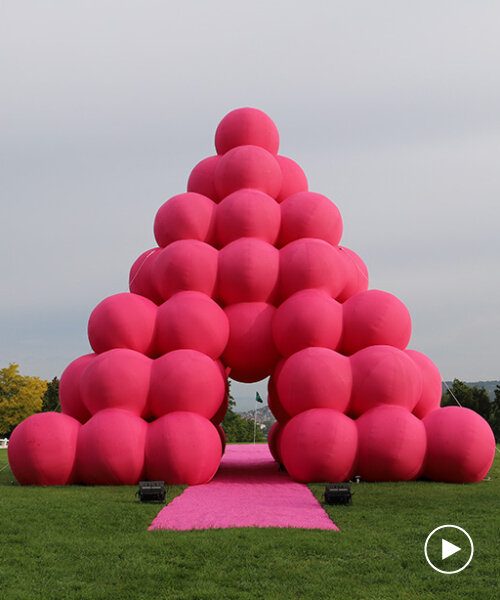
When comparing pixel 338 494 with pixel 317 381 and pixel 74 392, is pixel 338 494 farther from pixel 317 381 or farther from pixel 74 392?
pixel 74 392

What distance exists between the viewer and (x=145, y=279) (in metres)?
16.1

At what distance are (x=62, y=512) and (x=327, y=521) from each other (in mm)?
3938

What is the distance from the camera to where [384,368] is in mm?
12969

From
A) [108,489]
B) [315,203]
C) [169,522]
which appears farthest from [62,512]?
[315,203]

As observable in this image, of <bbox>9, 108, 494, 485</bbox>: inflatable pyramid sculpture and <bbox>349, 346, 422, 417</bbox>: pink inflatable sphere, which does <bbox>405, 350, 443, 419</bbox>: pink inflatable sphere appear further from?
<bbox>349, 346, 422, 417</bbox>: pink inflatable sphere

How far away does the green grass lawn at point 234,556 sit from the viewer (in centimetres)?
568

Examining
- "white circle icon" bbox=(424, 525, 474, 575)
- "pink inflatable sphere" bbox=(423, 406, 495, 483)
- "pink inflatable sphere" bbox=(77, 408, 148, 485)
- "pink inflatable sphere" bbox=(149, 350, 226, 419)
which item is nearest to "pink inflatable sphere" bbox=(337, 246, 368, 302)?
"pink inflatable sphere" bbox=(423, 406, 495, 483)

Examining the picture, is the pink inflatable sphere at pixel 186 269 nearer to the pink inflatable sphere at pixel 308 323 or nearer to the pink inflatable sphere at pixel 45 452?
the pink inflatable sphere at pixel 308 323

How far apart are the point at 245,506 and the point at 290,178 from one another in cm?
990

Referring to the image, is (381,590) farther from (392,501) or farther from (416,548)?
(392,501)

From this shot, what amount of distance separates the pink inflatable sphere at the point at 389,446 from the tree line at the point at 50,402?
23619 mm

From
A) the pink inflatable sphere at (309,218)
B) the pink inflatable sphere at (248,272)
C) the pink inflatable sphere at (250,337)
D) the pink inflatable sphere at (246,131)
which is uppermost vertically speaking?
the pink inflatable sphere at (246,131)

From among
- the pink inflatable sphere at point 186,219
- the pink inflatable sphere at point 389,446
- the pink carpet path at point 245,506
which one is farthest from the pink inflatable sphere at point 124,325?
the pink inflatable sphere at point 389,446

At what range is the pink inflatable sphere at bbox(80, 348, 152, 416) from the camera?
505 inches
